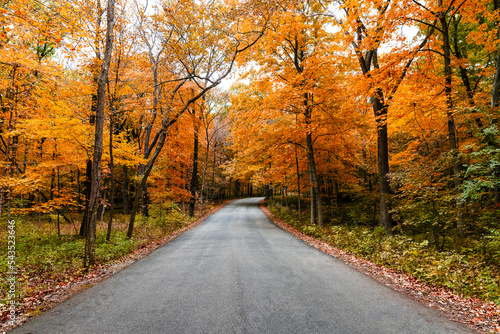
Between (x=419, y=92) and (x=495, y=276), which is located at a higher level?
(x=419, y=92)

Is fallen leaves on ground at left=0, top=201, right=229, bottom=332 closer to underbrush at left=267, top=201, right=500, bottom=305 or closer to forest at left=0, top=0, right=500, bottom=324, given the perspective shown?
forest at left=0, top=0, right=500, bottom=324

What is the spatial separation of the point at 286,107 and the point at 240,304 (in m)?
9.70

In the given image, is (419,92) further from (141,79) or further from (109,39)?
(141,79)

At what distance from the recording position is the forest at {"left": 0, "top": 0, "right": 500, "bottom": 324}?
19.8 ft

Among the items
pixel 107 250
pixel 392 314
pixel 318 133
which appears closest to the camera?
pixel 392 314

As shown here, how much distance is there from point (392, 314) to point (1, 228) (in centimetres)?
1929

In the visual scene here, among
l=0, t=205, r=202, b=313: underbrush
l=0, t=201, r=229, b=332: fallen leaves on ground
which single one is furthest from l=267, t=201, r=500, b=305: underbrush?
l=0, t=205, r=202, b=313: underbrush

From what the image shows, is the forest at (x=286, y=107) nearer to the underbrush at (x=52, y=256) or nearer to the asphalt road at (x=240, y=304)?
the underbrush at (x=52, y=256)

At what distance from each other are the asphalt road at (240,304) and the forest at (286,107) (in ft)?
5.22

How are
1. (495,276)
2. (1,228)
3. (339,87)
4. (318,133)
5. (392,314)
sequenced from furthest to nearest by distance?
(1,228)
(318,133)
(339,87)
(495,276)
(392,314)

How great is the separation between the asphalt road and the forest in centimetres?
159

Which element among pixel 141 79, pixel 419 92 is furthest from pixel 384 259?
pixel 141 79

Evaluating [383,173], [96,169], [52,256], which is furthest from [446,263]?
[52,256]

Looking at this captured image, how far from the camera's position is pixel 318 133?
12188 mm
